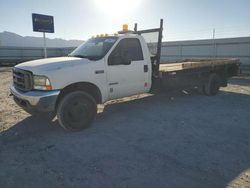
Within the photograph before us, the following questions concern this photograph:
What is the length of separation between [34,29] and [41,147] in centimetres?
1126

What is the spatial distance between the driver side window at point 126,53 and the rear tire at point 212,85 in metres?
3.89

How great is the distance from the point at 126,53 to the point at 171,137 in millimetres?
2378

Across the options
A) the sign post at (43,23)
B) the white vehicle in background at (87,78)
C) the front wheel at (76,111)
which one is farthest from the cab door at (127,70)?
the sign post at (43,23)

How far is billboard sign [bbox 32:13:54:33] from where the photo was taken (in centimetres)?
1377

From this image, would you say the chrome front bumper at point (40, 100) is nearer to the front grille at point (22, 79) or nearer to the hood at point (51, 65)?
the front grille at point (22, 79)

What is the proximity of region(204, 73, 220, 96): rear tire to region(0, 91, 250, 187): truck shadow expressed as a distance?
135 centimetres

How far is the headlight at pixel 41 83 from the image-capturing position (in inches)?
184

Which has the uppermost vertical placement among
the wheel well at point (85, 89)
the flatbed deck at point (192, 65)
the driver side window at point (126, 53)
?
the driver side window at point (126, 53)

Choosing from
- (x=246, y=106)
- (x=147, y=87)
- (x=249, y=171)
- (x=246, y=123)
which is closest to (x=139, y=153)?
(x=249, y=171)

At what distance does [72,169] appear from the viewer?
11.8 feet

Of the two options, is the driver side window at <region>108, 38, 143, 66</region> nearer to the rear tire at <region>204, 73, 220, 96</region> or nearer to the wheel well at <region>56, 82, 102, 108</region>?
the wheel well at <region>56, 82, 102, 108</region>

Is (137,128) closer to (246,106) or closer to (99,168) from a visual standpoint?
(99,168)

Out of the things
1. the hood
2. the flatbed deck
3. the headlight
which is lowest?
the headlight

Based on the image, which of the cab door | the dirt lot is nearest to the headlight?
the dirt lot
